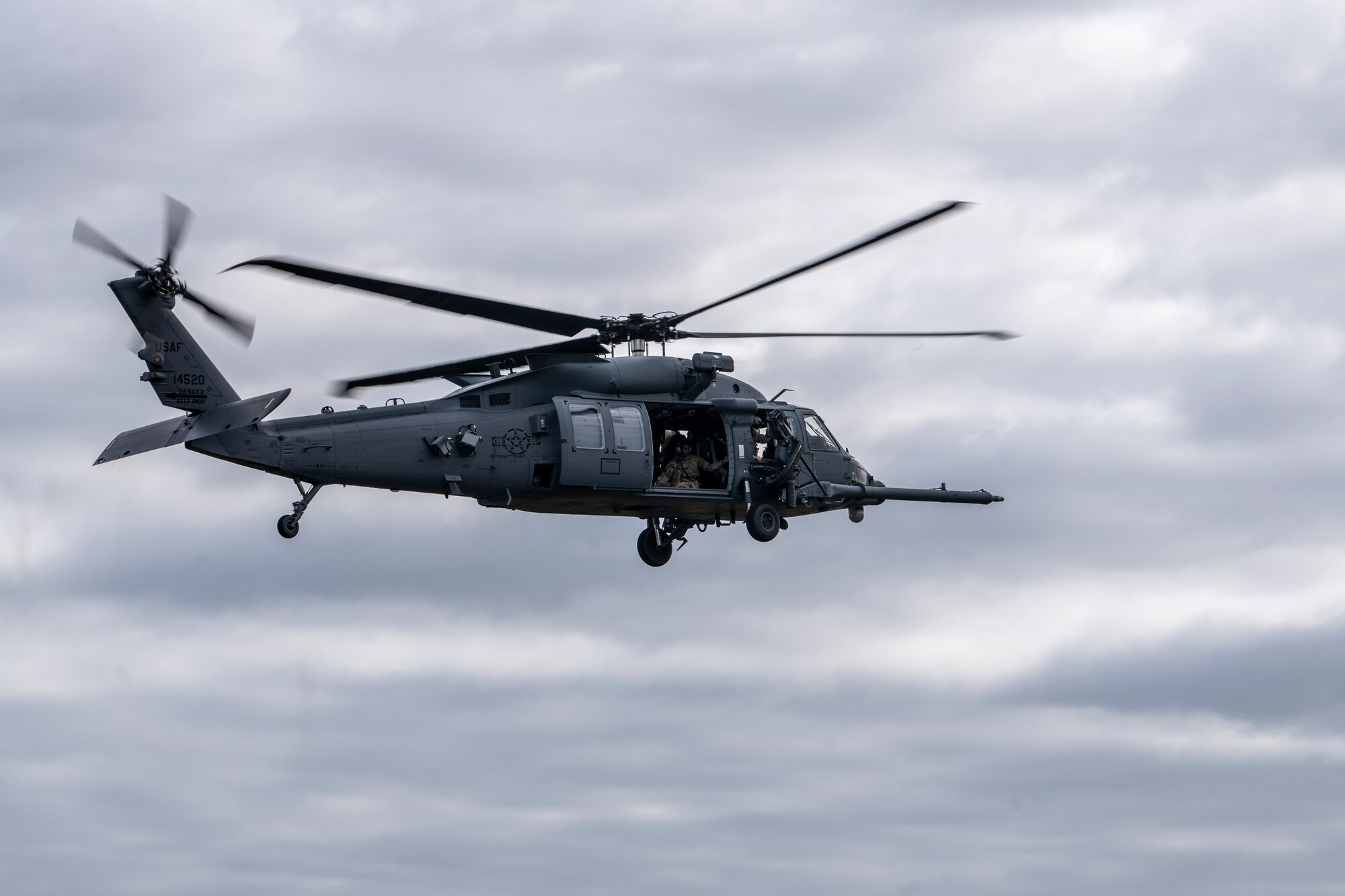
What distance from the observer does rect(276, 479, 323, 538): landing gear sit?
38.6 meters

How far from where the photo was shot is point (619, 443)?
4275cm

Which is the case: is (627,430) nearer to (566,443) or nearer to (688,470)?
(566,443)

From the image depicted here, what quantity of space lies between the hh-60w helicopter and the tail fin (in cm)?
3

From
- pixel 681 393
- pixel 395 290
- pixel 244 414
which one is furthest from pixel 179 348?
pixel 681 393

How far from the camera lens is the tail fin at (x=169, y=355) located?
126ft

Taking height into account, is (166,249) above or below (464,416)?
above

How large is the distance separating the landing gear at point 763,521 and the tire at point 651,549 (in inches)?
92.1

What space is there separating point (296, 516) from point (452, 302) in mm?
5177

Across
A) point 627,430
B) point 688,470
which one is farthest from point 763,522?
point 627,430

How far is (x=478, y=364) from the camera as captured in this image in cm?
4341

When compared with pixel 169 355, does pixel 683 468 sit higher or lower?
lower

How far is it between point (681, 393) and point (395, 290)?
8382mm

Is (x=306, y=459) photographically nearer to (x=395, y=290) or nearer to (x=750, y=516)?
(x=395, y=290)

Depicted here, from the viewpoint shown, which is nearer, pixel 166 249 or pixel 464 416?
pixel 166 249
